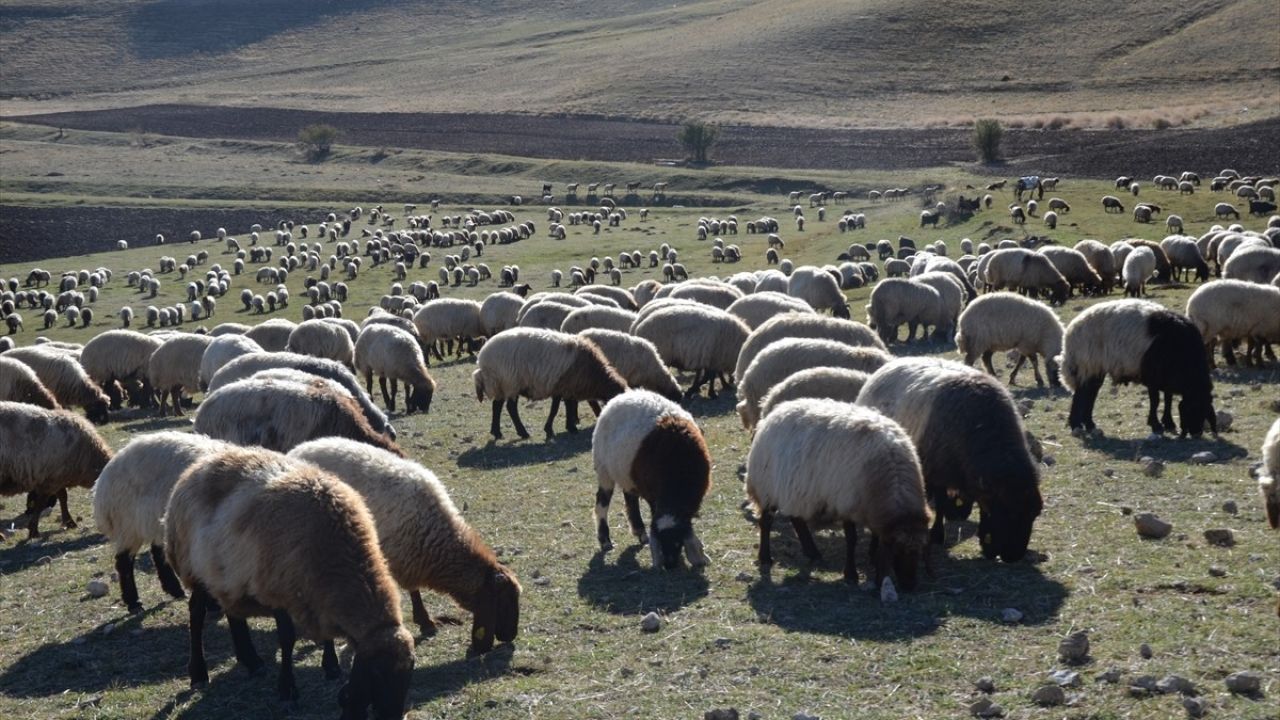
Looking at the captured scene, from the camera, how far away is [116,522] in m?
11.3

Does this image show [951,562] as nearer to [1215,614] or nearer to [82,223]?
[1215,614]

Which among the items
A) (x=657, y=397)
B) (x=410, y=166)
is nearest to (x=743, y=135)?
(x=410, y=166)

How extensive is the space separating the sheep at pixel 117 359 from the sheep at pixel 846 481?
18019 millimetres

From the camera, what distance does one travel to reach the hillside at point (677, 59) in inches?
3900

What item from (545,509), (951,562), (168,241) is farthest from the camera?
(168,241)

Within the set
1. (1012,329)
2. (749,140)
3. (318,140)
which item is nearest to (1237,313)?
(1012,329)

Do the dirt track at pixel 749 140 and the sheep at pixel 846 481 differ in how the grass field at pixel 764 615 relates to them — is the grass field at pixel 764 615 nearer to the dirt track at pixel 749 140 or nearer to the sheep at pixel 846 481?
the sheep at pixel 846 481

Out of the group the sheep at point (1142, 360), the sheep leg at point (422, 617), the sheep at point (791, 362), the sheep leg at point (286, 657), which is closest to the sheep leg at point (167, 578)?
the sheep leg at point (422, 617)

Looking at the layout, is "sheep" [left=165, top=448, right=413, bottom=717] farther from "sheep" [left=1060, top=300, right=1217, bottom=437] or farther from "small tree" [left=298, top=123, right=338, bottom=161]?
"small tree" [left=298, top=123, right=338, bottom=161]

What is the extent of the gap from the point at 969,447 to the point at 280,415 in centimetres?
681

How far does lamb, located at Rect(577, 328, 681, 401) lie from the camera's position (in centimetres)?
1973

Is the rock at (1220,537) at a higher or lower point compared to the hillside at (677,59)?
lower

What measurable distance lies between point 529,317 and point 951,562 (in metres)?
15.7

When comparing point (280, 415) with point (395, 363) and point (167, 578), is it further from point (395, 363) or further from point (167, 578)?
point (395, 363)
